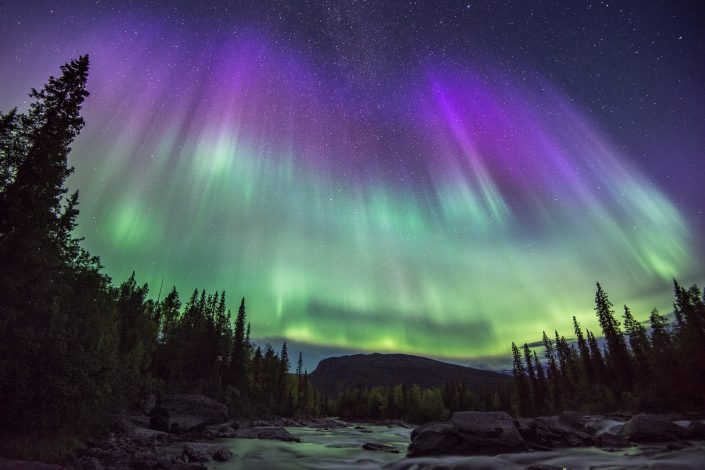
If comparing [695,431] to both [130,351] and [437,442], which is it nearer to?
[437,442]

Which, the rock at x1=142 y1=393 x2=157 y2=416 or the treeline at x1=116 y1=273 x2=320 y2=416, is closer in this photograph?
the rock at x1=142 y1=393 x2=157 y2=416

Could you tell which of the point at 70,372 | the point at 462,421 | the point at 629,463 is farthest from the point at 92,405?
the point at 629,463

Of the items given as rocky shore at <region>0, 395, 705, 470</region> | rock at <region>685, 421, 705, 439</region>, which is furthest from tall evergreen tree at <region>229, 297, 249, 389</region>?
rock at <region>685, 421, 705, 439</region>

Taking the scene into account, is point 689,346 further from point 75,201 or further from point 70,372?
point 75,201

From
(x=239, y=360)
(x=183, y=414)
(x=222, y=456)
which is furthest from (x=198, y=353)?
(x=222, y=456)

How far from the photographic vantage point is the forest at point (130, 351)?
56.7 ft

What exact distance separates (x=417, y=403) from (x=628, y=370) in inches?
3032

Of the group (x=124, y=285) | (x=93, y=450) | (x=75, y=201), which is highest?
(x=124, y=285)

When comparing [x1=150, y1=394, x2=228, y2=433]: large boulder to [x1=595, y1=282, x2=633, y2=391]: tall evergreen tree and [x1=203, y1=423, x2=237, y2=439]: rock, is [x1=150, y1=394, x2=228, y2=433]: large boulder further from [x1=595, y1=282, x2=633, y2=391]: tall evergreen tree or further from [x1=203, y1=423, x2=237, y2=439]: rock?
[x1=595, y1=282, x2=633, y2=391]: tall evergreen tree

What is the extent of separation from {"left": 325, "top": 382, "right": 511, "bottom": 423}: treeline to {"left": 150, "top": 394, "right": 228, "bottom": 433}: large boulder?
96.4 meters

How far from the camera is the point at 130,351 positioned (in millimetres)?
49250

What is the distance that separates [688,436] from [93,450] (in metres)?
39.5

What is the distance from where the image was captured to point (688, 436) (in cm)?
2555

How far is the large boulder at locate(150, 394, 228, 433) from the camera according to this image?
35.5m
